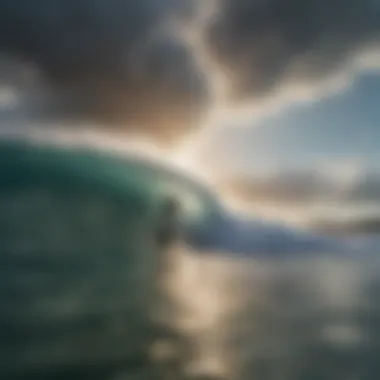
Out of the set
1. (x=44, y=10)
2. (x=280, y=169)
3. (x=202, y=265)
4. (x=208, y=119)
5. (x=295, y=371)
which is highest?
(x=44, y=10)

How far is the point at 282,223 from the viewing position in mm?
1595

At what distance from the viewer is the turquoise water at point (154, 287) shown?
149 centimetres

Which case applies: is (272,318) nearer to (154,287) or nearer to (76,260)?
(154,287)

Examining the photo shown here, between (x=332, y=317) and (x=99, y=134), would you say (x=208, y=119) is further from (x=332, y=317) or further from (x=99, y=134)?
(x=332, y=317)

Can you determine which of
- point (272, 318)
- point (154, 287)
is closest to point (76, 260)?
point (154, 287)

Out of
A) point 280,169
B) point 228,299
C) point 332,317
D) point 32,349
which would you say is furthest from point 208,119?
point 32,349

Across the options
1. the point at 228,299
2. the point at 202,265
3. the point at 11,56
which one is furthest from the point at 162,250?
the point at 11,56

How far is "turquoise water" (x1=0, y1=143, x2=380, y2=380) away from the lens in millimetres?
1487

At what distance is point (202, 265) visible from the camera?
5.09 feet

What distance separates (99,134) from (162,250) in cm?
35

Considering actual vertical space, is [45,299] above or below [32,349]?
above

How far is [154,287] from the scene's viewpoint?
5.04 feet

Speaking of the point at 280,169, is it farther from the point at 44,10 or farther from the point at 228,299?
the point at 44,10

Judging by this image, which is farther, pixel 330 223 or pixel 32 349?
pixel 330 223
